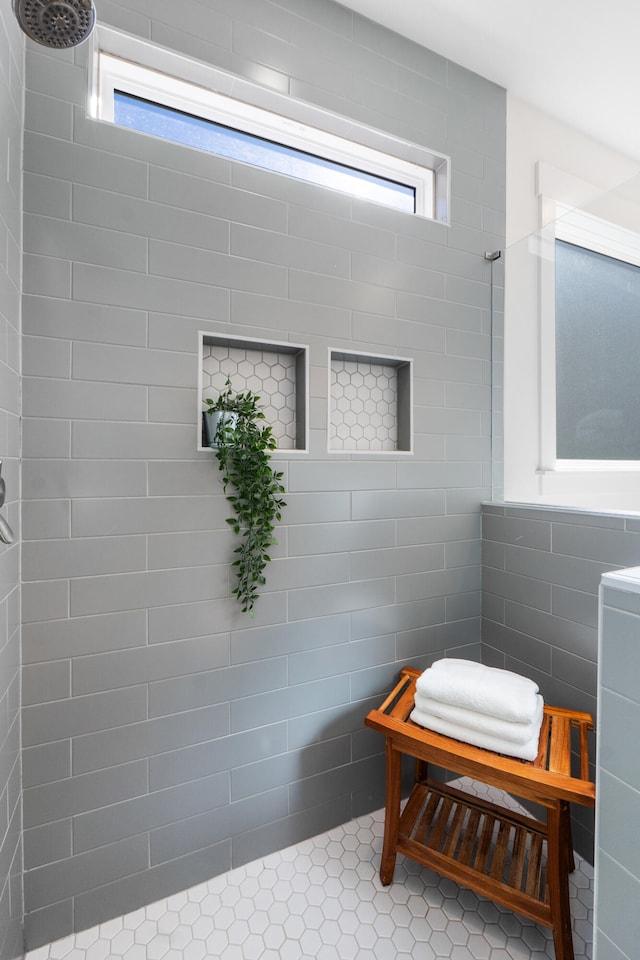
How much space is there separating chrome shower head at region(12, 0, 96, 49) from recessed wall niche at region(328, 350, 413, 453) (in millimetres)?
945

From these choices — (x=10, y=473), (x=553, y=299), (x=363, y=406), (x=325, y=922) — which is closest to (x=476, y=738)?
(x=325, y=922)

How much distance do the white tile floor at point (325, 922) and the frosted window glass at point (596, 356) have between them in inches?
53.0

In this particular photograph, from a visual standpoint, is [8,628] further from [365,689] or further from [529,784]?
[529,784]

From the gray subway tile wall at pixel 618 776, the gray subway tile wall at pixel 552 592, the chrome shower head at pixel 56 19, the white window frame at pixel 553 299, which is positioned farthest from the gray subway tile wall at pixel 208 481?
the gray subway tile wall at pixel 618 776

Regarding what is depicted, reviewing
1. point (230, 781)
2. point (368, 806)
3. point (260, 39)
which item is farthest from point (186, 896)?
point (260, 39)

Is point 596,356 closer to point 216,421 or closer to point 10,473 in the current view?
point 216,421

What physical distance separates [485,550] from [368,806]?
3.30ft

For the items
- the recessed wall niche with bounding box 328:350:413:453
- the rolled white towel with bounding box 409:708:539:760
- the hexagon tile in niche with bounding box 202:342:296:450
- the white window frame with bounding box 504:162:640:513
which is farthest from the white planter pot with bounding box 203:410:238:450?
the white window frame with bounding box 504:162:640:513

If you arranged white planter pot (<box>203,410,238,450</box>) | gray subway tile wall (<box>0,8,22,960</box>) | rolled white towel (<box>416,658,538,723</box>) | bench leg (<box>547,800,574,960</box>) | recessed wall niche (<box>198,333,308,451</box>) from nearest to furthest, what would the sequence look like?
gray subway tile wall (<box>0,8,22,960</box>) → bench leg (<box>547,800,574,960</box>) → rolled white towel (<box>416,658,538,723</box>) → white planter pot (<box>203,410,238,450</box>) → recessed wall niche (<box>198,333,308,451</box>)

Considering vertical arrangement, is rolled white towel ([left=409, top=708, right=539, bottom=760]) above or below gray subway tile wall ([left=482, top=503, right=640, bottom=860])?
below

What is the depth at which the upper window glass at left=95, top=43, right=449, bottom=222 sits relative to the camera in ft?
4.37

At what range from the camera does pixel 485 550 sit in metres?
1.79

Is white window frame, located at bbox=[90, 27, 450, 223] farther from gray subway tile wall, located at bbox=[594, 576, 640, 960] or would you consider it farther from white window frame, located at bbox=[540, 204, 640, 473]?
gray subway tile wall, located at bbox=[594, 576, 640, 960]

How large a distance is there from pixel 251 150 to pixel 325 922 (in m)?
2.31
